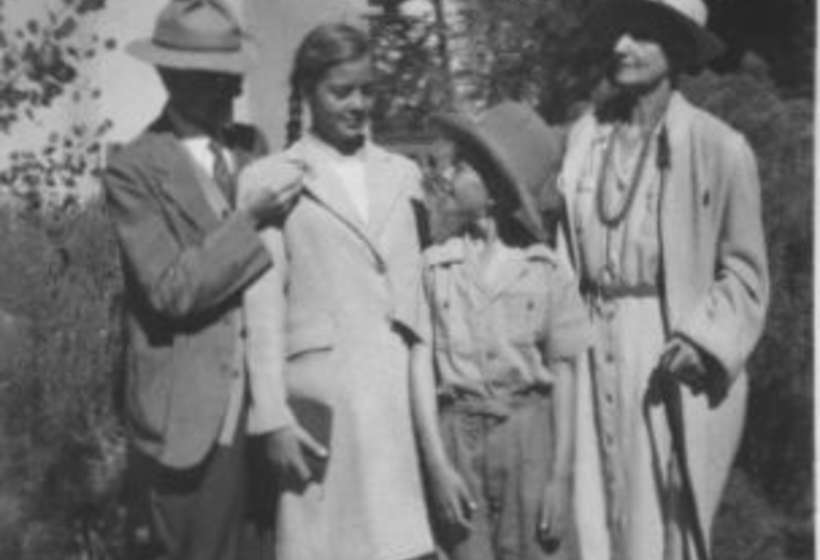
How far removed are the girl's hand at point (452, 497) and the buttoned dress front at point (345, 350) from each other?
0.08 m

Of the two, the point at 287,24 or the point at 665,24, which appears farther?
the point at 287,24

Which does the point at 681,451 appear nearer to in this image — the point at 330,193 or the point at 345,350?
the point at 345,350

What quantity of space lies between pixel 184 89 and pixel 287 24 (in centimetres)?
329

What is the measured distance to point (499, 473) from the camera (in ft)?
19.1

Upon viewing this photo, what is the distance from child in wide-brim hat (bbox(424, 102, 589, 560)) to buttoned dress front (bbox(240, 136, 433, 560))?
13cm

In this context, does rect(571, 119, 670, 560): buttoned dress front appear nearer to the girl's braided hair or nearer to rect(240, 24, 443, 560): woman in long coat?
rect(240, 24, 443, 560): woman in long coat

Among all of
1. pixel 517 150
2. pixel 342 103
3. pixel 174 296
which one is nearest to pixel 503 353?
pixel 517 150

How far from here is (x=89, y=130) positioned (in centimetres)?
895

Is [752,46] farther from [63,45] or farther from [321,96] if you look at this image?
[321,96]

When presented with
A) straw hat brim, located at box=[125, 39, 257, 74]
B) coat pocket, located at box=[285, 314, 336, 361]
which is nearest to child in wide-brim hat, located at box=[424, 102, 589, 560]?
coat pocket, located at box=[285, 314, 336, 361]

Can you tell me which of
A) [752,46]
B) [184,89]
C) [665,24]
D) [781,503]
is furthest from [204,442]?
[752,46]

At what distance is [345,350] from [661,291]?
0.89m

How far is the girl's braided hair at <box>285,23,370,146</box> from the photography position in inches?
224

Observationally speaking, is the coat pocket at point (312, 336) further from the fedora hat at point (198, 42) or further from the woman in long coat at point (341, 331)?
the fedora hat at point (198, 42)
